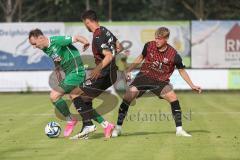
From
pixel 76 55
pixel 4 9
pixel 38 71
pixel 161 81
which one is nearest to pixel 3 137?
pixel 76 55

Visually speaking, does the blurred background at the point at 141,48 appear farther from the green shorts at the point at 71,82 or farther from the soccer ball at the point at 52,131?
the green shorts at the point at 71,82

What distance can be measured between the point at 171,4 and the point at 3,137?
42388 mm

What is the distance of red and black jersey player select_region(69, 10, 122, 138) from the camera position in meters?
13.5

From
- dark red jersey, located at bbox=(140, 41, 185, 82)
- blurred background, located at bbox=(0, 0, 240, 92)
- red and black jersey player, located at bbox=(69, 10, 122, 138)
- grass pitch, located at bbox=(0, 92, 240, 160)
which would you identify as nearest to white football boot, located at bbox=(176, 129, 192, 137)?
grass pitch, located at bbox=(0, 92, 240, 160)

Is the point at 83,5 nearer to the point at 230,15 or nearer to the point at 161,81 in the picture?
the point at 230,15

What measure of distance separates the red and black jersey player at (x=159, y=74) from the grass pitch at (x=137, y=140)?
0.59m

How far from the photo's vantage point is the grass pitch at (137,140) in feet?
38.2

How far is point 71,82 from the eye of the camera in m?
14.2

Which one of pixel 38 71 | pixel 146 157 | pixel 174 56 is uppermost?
pixel 174 56

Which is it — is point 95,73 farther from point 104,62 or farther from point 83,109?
point 83,109

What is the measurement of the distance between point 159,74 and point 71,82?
5.74ft

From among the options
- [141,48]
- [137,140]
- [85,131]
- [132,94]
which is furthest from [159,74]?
[141,48]

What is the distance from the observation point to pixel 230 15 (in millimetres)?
51188

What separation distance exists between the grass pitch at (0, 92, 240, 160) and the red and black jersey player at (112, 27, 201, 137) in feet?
1.93
